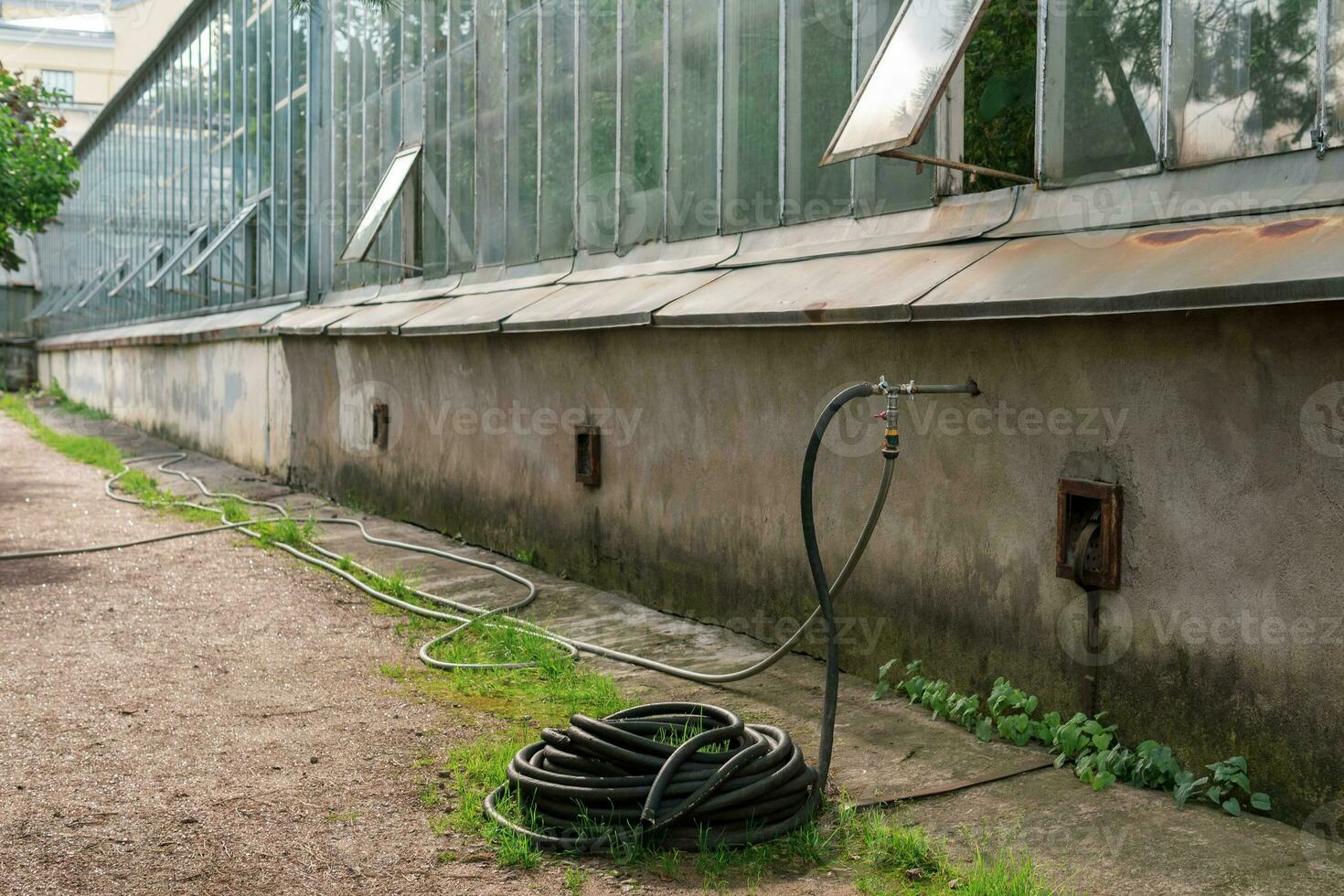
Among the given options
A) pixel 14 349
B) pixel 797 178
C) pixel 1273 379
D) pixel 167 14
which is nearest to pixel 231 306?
pixel 797 178

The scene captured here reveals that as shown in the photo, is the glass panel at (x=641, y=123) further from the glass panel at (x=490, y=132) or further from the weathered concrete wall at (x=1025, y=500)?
the glass panel at (x=490, y=132)

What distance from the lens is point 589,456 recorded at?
8102 mm

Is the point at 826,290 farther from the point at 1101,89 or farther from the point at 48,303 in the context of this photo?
the point at 48,303

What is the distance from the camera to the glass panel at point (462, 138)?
11336 mm

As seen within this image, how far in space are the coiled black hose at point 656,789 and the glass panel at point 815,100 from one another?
338 centimetres

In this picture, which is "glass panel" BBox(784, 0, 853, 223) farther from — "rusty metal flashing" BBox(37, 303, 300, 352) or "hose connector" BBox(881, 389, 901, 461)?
"rusty metal flashing" BBox(37, 303, 300, 352)

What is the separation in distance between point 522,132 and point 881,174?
A: 478 centimetres

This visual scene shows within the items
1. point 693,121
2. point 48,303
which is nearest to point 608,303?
point 693,121

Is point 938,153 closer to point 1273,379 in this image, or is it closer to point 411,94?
point 1273,379

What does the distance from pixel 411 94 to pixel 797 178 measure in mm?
6863

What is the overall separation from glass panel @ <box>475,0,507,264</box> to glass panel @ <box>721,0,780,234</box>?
11.7 ft

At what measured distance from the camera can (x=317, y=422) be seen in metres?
13.4

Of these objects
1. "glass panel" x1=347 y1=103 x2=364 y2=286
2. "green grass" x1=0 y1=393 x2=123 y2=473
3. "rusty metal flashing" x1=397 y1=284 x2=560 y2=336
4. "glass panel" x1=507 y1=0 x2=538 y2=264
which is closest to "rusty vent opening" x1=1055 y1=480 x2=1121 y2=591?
"rusty metal flashing" x1=397 y1=284 x2=560 y2=336

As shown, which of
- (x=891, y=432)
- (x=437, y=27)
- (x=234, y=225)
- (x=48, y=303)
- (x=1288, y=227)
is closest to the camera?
(x=1288, y=227)
